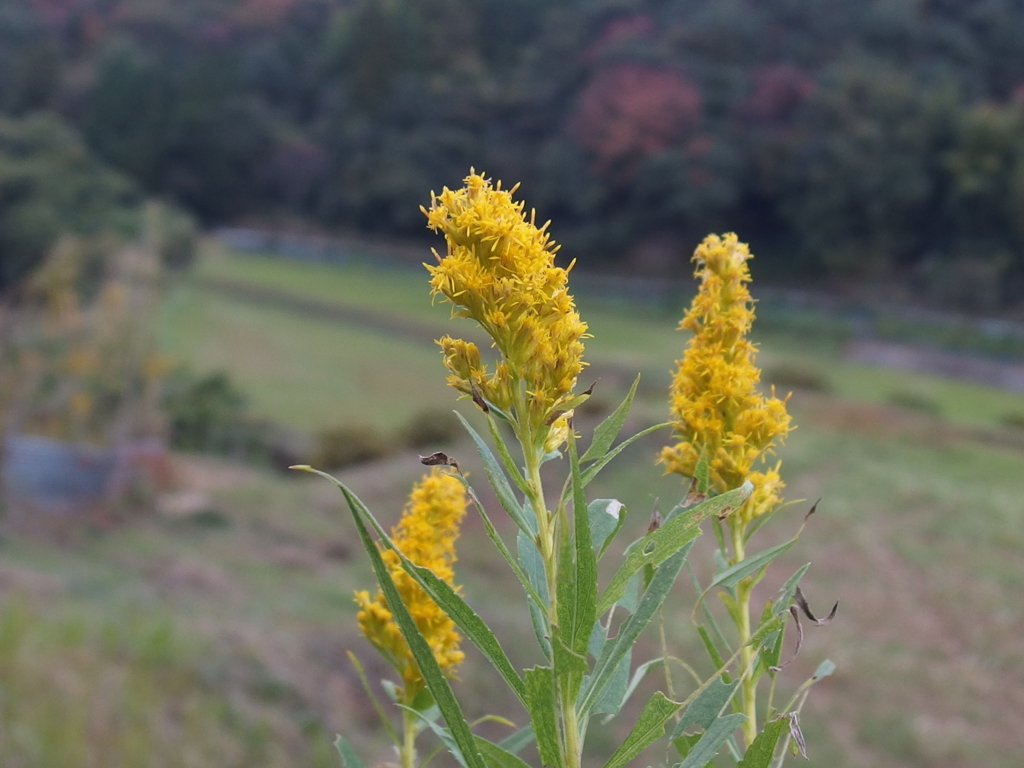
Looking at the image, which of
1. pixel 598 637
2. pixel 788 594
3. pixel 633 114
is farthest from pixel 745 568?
pixel 633 114

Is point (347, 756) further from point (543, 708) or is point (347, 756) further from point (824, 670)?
point (824, 670)

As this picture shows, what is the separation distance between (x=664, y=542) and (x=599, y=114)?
29427 mm

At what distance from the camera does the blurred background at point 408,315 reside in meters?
7.22

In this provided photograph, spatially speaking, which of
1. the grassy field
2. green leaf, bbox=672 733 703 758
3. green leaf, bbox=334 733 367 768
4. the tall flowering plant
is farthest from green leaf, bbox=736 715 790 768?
the grassy field

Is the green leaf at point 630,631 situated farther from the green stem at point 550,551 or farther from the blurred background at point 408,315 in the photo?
the blurred background at point 408,315

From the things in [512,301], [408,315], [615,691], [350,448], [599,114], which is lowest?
[350,448]

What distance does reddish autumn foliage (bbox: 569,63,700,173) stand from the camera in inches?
1096

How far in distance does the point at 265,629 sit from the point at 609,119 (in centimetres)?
2405

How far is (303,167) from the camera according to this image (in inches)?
1368

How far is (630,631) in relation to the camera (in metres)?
0.83

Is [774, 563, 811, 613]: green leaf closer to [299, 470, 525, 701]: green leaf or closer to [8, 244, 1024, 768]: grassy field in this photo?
[299, 470, 525, 701]: green leaf

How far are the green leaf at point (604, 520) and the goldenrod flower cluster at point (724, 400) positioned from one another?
13 cm

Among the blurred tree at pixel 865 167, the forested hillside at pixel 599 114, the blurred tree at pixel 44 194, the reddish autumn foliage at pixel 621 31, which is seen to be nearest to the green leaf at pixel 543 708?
the blurred tree at pixel 44 194

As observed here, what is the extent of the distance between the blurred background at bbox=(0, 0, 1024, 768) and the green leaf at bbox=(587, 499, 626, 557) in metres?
4.38
